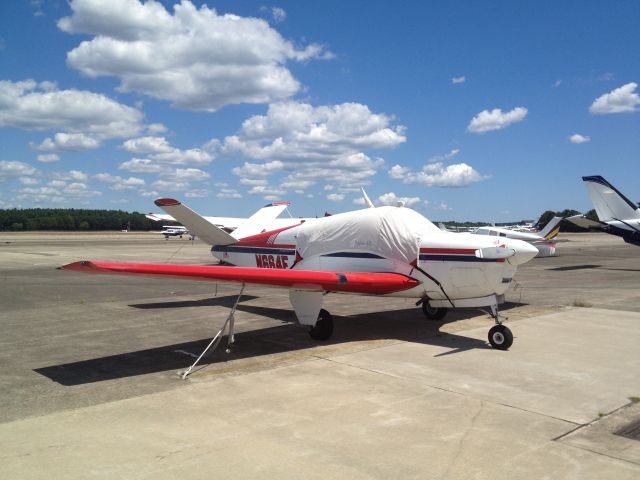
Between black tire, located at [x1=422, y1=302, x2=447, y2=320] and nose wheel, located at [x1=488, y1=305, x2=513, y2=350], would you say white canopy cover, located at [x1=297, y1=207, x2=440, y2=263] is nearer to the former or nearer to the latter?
nose wheel, located at [x1=488, y1=305, x2=513, y2=350]

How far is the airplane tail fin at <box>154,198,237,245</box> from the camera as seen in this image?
446 inches

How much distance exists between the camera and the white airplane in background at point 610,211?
29041mm

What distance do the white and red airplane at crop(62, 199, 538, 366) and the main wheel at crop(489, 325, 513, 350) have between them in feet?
0.06

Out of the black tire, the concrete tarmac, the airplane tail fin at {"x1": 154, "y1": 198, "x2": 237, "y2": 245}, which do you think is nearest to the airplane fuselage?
the concrete tarmac

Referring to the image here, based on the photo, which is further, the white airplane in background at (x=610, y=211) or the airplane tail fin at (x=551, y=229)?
the airplane tail fin at (x=551, y=229)

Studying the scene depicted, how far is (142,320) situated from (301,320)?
4473 mm

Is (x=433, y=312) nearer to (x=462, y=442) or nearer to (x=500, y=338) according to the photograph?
(x=500, y=338)

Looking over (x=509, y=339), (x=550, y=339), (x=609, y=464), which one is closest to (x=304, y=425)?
(x=609, y=464)

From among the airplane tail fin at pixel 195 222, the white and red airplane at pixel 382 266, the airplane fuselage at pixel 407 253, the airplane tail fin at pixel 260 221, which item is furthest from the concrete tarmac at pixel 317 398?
the airplane tail fin at pixel 260 221

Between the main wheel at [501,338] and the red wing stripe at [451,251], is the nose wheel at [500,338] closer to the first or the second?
the main wheel at [501,338]

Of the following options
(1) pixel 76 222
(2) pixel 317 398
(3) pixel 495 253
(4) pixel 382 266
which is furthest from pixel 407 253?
(1) pixel 76 222

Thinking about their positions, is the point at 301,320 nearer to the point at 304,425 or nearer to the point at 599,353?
the point at 304,425

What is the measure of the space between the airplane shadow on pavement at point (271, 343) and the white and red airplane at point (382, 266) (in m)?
0.51

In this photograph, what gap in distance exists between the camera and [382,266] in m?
9.89
